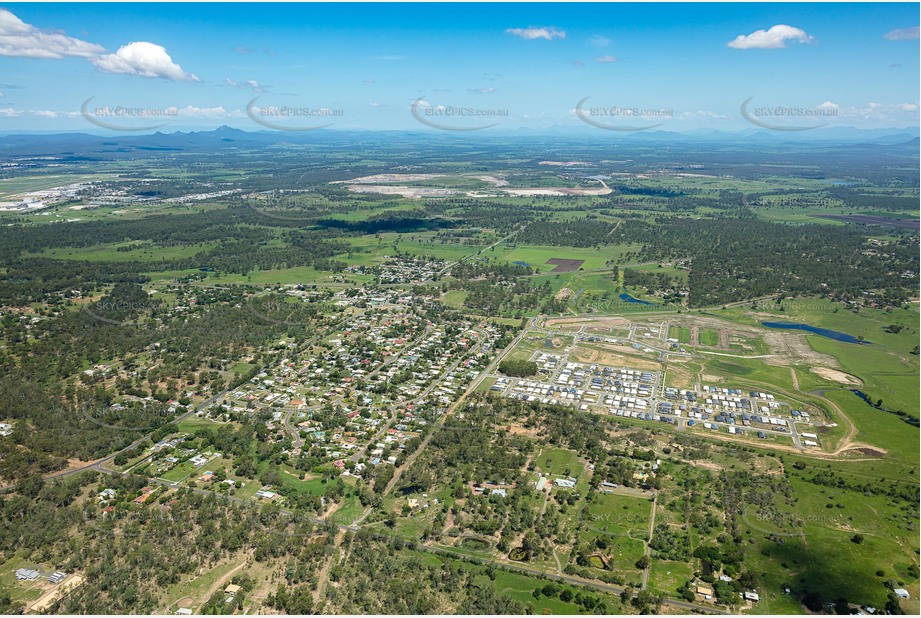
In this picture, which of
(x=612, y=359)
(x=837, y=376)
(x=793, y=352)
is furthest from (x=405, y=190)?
(x=837, y=376)

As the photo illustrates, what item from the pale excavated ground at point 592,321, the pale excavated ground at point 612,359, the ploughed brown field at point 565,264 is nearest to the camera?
the pale excavated ground at point 612,359

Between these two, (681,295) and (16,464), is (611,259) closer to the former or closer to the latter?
(681,295)

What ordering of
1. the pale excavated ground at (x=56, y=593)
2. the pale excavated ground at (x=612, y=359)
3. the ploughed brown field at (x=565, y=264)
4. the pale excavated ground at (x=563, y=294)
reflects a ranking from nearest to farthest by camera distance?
1. the pale excavated ground at (x=56, y=593)
2. the pale excavated ground at (x=612, y=359)
3. the pale excavated ground at (x=563, y=294)
4. the ploughed brown field at (x=565, y=264)

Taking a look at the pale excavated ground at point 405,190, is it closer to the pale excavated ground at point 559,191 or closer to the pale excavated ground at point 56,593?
the pale excavated ground at point 559,191

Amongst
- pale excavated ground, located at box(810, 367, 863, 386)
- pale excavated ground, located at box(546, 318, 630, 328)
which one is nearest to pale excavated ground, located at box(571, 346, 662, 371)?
pale excavated ground, located at box(546, 318, 630, 328)

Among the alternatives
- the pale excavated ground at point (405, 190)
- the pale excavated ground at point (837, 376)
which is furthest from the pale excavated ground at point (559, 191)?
the pale excavated ground at point (837, 376)

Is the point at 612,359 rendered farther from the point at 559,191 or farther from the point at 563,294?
the point at 559,191

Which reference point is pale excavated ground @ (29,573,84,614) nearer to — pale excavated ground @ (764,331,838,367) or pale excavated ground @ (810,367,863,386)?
pale excavated ground @ (764,331,838,367)
